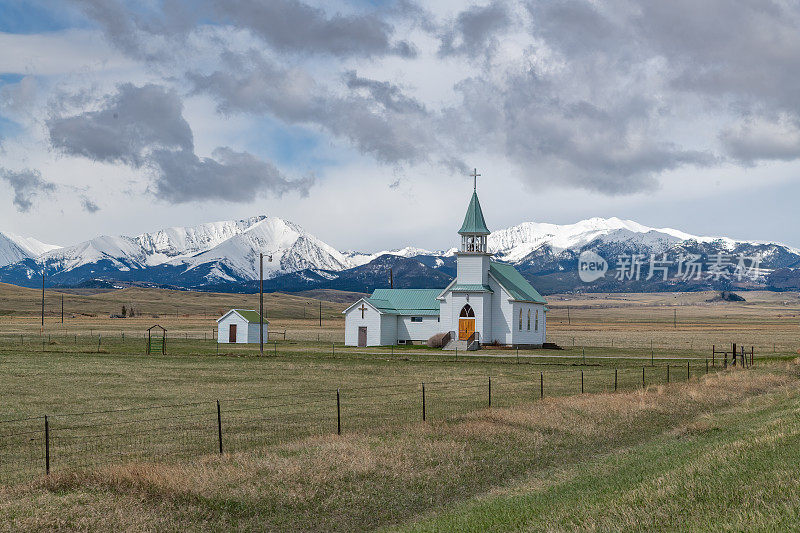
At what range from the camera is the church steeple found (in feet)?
263

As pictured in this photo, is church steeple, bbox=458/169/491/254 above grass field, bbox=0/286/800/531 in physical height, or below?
above

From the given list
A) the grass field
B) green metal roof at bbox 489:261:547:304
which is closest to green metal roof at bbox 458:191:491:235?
green metal roof at bbox 489:261:547:304

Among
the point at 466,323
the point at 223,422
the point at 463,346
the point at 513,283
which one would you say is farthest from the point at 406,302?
the point at 223,422

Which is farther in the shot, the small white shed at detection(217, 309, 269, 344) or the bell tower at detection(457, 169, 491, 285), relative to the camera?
the small white shed at detection(217, 309, 269, 344)

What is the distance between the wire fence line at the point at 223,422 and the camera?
20.3m

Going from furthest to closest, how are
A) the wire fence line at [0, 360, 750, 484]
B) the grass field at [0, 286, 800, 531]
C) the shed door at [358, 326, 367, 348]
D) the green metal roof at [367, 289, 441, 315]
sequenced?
the green metal roof at [367, 289, 441, 315] < the shed door at [358, 326, 367, 348] < the wire fence line at [0, 360, 750, 484] < the grass field at [0, 286, 800, 531]

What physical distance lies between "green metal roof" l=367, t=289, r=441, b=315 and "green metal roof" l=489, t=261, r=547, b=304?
7.11 meters

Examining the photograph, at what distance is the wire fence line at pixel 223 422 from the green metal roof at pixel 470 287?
36676mm

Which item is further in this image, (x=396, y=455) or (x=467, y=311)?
(x=467, y=311)

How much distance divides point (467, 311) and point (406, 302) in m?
9.29

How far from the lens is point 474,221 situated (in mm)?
80812

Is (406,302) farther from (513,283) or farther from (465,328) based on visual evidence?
(513,283)

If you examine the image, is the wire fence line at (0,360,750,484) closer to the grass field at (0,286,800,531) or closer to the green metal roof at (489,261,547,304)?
the grass field at (0,286,800,531)

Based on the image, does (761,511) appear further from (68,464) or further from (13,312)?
(13,312)
